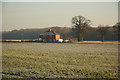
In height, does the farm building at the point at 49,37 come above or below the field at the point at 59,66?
above

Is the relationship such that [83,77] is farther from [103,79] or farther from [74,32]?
[74,32]

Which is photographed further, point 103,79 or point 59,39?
point 59,39

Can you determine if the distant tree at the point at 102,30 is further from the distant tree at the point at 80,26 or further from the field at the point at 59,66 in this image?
the field at the point at 59,66

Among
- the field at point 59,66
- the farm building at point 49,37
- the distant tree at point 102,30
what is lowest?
the field at point 59,66

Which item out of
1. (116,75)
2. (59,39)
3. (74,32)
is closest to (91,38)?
(74,32)

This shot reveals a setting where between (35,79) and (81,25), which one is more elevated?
(81,25)

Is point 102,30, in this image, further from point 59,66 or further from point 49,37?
point 59,66

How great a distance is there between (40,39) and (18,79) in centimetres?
4083

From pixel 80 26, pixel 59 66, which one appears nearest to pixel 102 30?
pixel 80 26

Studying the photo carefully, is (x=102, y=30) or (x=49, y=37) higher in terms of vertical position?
(x=102, y=30)

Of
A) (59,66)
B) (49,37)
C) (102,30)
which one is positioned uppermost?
(102,30)

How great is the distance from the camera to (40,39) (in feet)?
154

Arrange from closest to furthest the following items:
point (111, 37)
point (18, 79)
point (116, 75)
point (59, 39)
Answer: point (18, 79) < point (116, 75) < point (59, 39) < point (111, 37)

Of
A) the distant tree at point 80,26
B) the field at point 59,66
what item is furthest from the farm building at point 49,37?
the field at point 59,66
